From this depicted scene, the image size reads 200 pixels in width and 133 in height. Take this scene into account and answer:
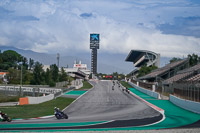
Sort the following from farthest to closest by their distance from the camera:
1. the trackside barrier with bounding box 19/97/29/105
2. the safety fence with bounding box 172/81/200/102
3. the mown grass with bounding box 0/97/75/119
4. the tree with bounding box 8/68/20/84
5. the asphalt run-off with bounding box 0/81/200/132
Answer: the tree with bounding box 8/68/20/84 < the trackside barrier with bounding box 19/97/29/105 < the safety fence with bounding box 172/81/200/102 < the mown grass with bounding box 0/97/75/119 < the asphalt run-off with bounding box 0/81/200/132

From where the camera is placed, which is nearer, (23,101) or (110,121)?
(110,121)

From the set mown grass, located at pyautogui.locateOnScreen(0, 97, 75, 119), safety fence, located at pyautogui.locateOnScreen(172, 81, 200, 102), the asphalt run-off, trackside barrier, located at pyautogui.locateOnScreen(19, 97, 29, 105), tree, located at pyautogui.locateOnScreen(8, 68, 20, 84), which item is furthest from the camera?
tree, located at pyautogui.locateOnScreen(8, 68, 20, 84)

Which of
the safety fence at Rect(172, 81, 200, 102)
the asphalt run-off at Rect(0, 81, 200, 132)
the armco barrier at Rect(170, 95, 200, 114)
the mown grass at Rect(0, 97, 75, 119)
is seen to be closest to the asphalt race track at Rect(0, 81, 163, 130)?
the asphalt run-off at Rect(0, 81, 200, 132)

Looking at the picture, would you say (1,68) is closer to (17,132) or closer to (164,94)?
(164,94)

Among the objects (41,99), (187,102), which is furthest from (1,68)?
(187,102)

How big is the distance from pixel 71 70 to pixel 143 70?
2128 inches

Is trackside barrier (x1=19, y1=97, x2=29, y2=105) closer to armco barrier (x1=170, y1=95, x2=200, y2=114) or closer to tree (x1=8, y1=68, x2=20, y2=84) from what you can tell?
armco barrier (x1=170, y1=95, x2=200, y2=114)

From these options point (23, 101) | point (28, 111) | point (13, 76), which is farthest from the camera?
point (13, 76)

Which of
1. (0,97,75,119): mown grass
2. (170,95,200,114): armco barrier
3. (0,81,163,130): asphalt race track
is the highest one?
(170,95,200,114): armco barrier

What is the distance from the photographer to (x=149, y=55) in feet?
→ 434

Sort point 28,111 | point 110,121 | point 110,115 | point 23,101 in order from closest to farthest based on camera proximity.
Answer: point 110,121 < point 110,115 < point 28,111 < point 23,101

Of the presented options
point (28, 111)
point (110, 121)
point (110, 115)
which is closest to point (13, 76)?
point (28, 111)

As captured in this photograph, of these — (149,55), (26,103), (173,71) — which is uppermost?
(149,55)

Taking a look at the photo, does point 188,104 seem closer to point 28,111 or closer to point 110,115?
point 110,115
